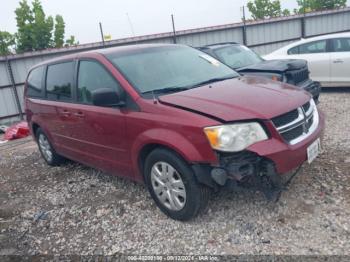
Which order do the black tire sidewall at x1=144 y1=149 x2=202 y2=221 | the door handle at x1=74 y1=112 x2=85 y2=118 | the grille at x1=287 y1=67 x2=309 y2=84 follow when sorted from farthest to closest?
the grille at x1=287 y1=67 x2=309 y2=84 < the door handle at x1=74 y1=112 x2=85 y2=118 < the black tire sidewall at x1=144 y1=149 x2=202 y2=221

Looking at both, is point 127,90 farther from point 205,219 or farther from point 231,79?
point 205,219

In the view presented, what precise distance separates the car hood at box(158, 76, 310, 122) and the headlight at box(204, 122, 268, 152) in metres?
0.08

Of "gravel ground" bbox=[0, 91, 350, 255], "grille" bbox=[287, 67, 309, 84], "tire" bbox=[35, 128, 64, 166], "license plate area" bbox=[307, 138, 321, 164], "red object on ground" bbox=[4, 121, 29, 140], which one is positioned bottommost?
"red object on ground" bbox=[4, 121, 29, 140]

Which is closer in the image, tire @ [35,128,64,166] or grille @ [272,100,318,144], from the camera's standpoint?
grille @ [272,100,318,144]

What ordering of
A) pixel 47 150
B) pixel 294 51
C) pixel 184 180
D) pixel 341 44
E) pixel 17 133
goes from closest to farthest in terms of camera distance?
pixel 184 180 < pixel 47 150 < pixel 341 44 < pixel 294 51 < pixel 17 133

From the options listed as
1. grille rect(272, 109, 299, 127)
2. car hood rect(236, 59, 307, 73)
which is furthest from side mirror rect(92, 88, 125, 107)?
car hood rect(236, 59, 307, 73)

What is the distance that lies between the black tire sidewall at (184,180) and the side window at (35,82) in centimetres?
282

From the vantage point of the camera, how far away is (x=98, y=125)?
13.1 ft

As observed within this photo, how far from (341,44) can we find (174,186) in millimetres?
6743

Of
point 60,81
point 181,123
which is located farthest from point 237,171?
point 60,81

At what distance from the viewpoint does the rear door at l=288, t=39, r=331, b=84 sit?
332 inches

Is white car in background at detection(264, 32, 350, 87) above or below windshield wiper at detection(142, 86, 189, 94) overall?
below

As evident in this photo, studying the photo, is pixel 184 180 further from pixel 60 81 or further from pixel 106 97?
pixel 60 81

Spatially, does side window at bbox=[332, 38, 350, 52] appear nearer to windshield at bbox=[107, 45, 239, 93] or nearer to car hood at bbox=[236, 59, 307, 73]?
car hood at bbox=[236, 59, 307, 73]
